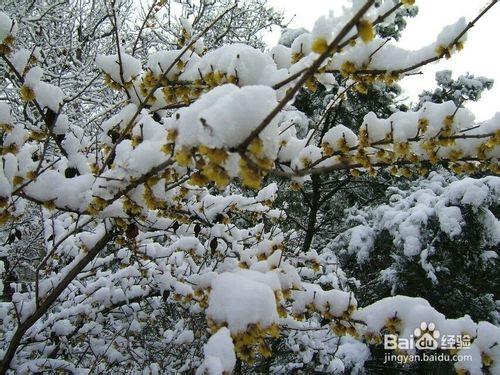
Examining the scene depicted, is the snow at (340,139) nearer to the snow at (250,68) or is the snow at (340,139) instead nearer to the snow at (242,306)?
the snow at (250,68)

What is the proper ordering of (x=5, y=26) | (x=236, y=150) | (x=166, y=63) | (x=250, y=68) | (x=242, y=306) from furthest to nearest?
1. (x=166, y=63)
2. (x=5, y=26)
3. (x=250, y=68)
4. (x=242, y=306)
5. (x=236, y=150)

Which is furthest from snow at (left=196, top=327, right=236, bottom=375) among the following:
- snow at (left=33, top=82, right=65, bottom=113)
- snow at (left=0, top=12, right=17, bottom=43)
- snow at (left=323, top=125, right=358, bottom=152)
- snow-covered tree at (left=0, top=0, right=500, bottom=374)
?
snow at (left=0, top=12, right=17, bottom=43)

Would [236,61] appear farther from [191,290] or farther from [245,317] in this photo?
[191,290]

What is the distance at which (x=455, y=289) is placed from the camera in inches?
202

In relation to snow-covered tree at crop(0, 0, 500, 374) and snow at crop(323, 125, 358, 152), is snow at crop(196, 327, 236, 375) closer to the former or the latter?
snow-covered tree at crop(0, 0, 500, 374)

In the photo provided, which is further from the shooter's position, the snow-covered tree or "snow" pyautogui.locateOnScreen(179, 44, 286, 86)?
"snow" pyautogui.locateOnScreen(179, 44, 286, 86)

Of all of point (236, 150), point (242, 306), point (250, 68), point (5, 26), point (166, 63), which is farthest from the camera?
point (166, 63)

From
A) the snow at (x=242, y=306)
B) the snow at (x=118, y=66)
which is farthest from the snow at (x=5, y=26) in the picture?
the snow at (x=242, y=306)

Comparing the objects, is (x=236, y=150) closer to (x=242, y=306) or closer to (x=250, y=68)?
(x=242, y=306)

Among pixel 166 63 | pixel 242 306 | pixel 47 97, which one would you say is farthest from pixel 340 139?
pixel 47 97

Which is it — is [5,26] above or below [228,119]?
above

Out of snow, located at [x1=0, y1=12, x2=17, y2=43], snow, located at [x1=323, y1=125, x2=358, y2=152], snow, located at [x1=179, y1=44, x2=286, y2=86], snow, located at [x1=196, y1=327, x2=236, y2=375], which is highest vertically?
snow, located at [x1=0, y1=12, x2=17, y2=43]

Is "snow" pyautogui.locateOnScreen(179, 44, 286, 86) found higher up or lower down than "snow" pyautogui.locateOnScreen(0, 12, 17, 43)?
lower down

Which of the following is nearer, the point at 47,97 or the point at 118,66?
the point at 47,97
